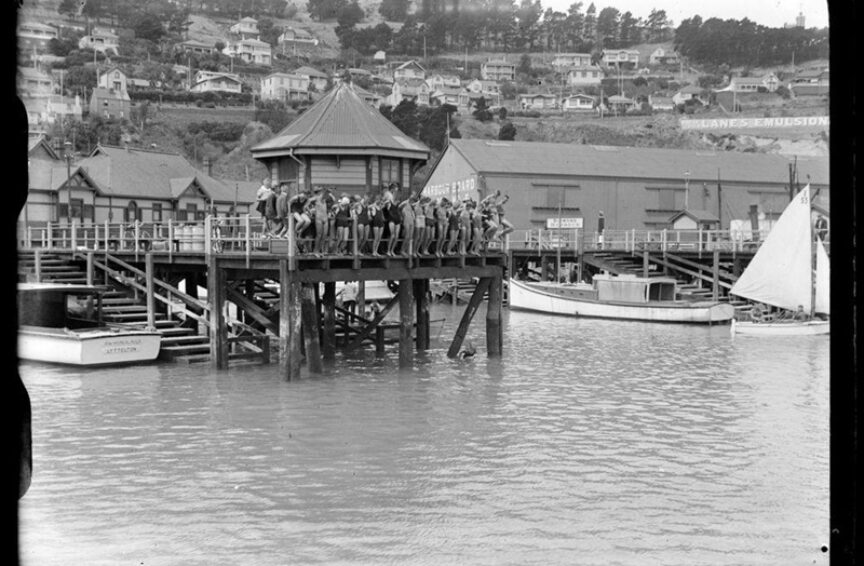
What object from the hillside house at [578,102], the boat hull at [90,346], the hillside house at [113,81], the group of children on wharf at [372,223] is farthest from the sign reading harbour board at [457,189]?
the hillside house at [578,102]

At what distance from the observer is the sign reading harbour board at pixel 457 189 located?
68.7 meters

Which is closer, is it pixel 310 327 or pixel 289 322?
pixel 289 322

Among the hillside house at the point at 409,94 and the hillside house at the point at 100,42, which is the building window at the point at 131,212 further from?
the hillside house at the point at 409,94

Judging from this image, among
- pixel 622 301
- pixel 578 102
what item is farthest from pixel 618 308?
pixel 578 102

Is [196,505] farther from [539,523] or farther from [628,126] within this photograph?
[628,126]

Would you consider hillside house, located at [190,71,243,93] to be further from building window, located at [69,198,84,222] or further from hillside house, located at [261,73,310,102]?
building window, located at [69,198,84,222]

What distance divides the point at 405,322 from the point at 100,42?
150762mm

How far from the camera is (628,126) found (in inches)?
5733

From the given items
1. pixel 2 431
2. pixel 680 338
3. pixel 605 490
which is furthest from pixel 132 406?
pixel 680 338

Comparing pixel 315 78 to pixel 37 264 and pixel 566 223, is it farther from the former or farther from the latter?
pixel 37 264

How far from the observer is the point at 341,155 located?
102ft

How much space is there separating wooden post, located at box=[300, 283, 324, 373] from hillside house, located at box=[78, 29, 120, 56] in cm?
14236

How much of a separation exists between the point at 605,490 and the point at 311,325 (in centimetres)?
1220

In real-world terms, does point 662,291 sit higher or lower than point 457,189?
lower
